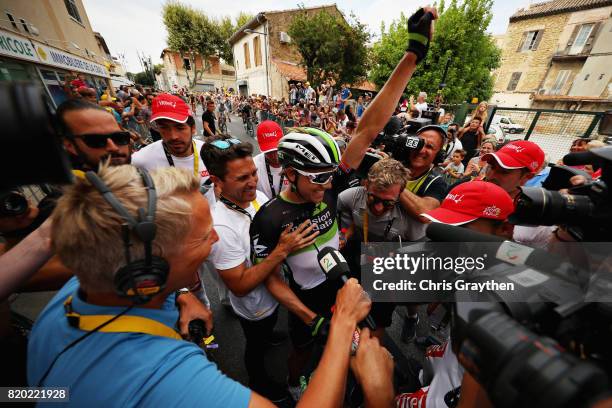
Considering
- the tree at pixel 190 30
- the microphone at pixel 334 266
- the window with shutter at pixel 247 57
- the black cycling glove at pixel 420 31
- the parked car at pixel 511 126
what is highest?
the tree at pixel 190 30

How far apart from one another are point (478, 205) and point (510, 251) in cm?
79

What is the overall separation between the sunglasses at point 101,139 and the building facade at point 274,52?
869 inches

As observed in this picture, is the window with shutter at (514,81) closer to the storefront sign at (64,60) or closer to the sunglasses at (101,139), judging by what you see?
the sunglasses at (101,139)

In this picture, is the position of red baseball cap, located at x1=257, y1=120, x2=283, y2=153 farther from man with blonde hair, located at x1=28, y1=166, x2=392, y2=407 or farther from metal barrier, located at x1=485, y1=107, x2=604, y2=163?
metal barrier, located at x1=485, y1=107, x2=604, y2=163

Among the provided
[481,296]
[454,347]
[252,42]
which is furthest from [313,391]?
[252,42]

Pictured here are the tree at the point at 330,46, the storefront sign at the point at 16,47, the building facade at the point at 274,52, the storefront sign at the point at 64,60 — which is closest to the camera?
the storefront sign at the point at 16,47

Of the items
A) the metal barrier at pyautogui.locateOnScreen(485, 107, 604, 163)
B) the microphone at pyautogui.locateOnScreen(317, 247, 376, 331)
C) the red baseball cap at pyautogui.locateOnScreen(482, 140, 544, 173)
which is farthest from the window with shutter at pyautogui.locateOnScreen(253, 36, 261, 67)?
the microphone at pyautogui.locateOnScreen(317, 247, 376, 331)

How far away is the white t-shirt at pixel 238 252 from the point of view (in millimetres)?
1744

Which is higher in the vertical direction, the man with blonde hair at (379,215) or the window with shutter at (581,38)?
the window with shutter at (581,38)

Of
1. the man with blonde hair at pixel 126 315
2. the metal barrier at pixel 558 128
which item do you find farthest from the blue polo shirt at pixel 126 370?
the metal barrier at pixel 558 128

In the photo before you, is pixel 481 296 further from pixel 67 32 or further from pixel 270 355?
pixel 67 32

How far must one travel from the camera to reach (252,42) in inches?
1029

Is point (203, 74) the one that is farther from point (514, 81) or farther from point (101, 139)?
point (101, 139)

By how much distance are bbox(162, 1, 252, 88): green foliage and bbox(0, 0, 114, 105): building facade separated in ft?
74.5
